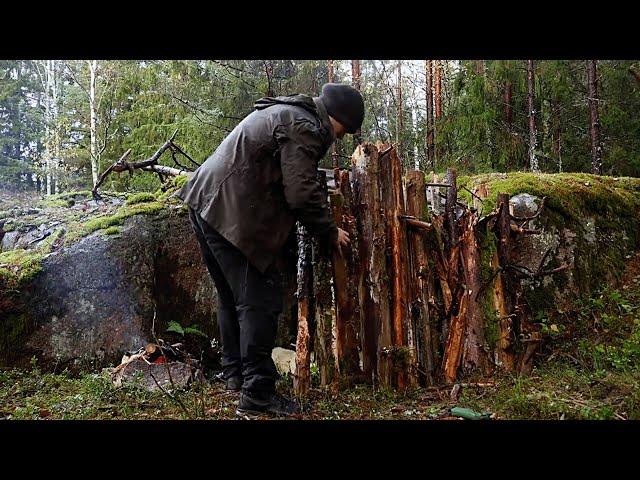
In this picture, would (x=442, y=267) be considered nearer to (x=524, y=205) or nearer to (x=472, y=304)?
(x=472, y=304)

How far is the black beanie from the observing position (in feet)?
9.93

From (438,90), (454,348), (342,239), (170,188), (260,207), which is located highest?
(438,90)

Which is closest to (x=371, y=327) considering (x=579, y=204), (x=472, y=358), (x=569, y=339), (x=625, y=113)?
(x=472, y=358)

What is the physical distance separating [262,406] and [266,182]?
1.28 meters

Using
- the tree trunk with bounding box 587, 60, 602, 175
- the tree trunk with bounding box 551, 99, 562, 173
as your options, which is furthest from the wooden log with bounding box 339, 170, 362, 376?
the tree trunk with bounding box 551, 99, 562, 173

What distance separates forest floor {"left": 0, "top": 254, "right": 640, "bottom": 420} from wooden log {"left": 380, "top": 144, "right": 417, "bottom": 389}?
7.1 inches

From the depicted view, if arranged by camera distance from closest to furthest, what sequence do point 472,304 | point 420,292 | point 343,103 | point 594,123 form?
point 343,103
point 420,292
point 472,304
point 594,123

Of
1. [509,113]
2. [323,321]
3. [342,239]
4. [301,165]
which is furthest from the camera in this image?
[509,113]

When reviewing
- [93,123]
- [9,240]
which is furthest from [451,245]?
[93,123]

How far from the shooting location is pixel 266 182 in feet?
9.50

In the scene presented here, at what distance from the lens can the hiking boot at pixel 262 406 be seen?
111 inches

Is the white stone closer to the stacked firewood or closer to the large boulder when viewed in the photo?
the large boulder
